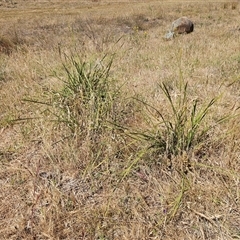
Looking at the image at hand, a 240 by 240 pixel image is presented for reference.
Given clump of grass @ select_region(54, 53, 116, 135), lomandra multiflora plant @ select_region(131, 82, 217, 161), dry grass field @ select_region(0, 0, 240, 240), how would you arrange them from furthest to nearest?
1. clump of grass @ select_region(54, 53, 116, 135)
2. lomandra multiflora plant @ select_region(131, 82, 217, 161)
3. dry grass field @ select_region(0, 0, 240, 240)

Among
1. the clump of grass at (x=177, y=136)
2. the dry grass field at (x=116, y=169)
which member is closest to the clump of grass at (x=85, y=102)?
the dry grass field at (x=116, y=169)

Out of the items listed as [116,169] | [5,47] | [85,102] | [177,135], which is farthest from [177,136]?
[5,47]

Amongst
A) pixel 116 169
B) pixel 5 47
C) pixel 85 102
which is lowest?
pixel 116 169

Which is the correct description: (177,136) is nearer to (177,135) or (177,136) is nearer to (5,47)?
(177,135)

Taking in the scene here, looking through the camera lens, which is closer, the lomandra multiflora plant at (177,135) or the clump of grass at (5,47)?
the lomandra multiflora plant at (177,135)

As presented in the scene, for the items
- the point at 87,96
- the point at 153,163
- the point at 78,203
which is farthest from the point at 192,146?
the point at 87,96

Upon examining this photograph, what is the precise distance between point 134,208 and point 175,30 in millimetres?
8644

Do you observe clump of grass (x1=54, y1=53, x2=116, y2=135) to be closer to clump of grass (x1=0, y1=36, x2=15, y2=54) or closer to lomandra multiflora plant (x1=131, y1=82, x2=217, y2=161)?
lomandra multiflora plant (x1=131, y1=82, x2=217, y2=161)

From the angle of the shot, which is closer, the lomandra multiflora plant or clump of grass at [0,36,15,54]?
the lomandra multiflora plant

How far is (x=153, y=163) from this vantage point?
187cm

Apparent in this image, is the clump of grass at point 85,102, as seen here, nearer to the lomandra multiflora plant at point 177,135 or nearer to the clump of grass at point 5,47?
the lomandra multiflora plant at point 177,135

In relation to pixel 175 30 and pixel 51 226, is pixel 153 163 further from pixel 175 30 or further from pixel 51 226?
pixel 175 30

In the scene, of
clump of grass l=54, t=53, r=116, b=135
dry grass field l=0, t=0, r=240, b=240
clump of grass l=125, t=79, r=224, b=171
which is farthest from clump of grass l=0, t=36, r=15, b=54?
clump of grass l=125, t=79, r=224, b=171

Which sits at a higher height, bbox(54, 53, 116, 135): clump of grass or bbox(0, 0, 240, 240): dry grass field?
bbox(54, 53, 116, 135): clump of grass
